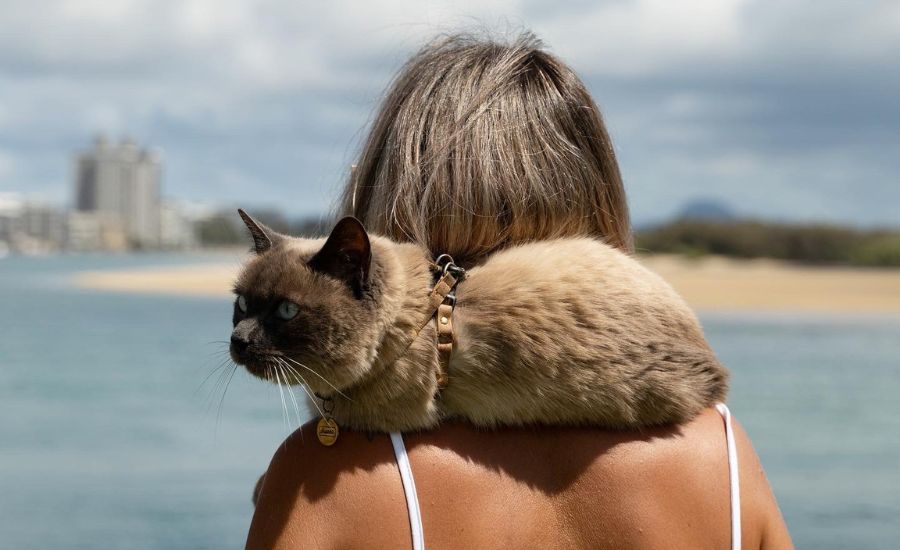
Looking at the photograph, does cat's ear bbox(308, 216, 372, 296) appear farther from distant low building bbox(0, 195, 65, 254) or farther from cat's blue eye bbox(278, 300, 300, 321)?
distant low building bbox(0, 195, 65, 254)

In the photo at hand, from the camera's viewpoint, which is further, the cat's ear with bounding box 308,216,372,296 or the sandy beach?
the sandy beach

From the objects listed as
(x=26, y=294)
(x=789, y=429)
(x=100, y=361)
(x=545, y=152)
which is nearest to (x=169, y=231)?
(x=26, y=294)

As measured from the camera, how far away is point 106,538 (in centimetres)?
1012

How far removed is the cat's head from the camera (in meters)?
1.94

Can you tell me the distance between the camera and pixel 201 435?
14617mm

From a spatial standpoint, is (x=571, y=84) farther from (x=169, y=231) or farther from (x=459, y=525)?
(x=169, y=231)

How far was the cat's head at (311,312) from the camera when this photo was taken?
194 centimetres

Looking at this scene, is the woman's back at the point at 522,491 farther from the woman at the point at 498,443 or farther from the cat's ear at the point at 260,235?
the cat's ear at the point at 260,235

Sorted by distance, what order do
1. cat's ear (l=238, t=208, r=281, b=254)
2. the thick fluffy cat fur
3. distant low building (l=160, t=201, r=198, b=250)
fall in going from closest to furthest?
the thick fluffy cat fur
cat's ear (l=238, t=208, r=281, b=254)
distant low building (l=160, t=201, r=198, b=250)

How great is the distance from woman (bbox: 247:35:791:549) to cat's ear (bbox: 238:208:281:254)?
215 millimetres

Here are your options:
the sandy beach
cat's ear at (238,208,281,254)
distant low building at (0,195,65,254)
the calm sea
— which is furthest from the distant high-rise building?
cat's ear at (238,208,281,254)

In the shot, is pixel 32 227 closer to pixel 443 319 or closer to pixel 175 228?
pixel 175 228

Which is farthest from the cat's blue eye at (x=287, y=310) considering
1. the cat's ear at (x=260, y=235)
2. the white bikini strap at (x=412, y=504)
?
the white bikini strap at (x=412, y=504)

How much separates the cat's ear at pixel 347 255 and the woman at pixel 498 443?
191mm
